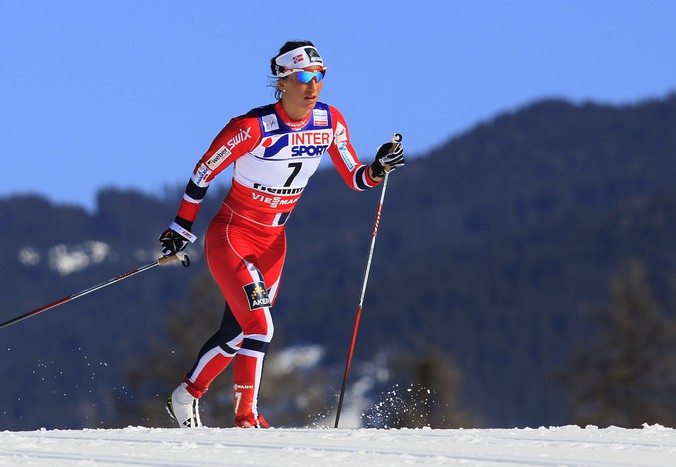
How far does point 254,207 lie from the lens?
7531mm

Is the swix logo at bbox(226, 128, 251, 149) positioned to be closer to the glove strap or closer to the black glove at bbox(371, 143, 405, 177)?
the glove strap

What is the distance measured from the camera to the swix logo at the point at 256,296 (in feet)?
23.7

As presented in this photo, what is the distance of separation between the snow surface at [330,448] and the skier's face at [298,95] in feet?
6.32

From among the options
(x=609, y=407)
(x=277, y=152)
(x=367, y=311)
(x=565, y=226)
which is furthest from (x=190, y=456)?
(x=565, y=226)

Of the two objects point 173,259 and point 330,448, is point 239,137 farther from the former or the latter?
point 330,448

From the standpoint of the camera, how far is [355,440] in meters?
5.97

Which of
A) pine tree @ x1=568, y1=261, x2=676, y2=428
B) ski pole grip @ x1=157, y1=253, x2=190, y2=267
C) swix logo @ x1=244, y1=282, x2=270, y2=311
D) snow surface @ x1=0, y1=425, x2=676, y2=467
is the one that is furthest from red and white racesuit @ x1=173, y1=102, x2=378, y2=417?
pine tree @ x1=568, y1=261, x2=676, y2=428

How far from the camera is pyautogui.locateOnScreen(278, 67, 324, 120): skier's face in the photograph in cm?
743

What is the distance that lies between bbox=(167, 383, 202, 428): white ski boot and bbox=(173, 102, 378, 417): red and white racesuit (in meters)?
0.06

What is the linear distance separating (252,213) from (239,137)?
488 millimetres

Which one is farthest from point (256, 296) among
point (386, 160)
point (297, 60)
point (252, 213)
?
point (297, 60)

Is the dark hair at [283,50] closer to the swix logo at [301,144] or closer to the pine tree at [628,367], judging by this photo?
the swix logo at [301,144]

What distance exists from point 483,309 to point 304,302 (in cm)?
4039

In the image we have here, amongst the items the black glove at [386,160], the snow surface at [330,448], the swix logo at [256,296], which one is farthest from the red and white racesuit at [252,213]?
the snow surface at [330,448]
